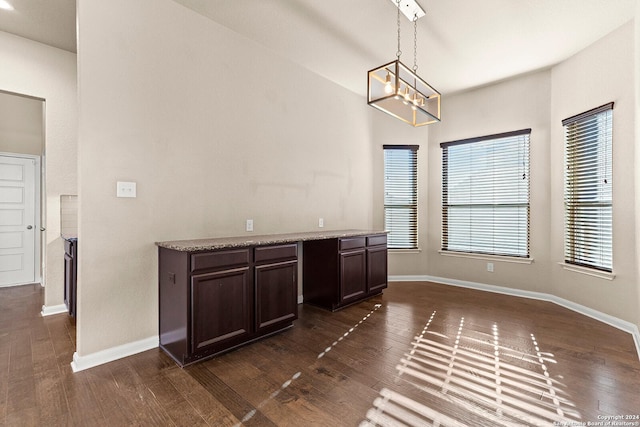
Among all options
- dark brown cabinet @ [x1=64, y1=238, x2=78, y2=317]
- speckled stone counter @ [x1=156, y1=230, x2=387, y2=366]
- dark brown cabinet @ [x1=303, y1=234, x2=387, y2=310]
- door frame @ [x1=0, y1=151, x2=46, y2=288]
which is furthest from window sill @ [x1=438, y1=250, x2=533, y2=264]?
door frame @ [x1=0, y1=151, x2=46, y2=288]

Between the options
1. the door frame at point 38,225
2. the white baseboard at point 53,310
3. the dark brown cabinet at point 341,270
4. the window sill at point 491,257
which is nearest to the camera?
the white baseboard at point 53,310

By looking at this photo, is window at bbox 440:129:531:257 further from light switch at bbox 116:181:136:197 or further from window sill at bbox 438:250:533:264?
light switch at bbox 116:181:136:197

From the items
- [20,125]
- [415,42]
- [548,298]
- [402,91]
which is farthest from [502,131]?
[20,125]

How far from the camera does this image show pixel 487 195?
456 cm

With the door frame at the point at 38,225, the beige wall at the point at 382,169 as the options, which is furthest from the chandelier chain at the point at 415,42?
the door frame at the point at 38,225

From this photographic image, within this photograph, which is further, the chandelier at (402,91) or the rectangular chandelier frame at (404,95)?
the rectangular chandelier frame at (404,95)

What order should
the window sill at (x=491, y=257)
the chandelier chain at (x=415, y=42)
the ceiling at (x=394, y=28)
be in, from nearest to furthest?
the ceiling at (x=394, y=28), the chandelier chain at (x=415, y=42), the window sill at (x=491, y=257)

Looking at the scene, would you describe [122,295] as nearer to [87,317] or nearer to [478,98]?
[87,317]

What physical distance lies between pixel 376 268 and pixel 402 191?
1635mm

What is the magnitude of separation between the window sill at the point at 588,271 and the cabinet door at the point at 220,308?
366cm

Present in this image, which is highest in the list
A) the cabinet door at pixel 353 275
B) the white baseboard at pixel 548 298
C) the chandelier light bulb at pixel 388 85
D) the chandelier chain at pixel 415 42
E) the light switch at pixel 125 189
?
the chandelier chain at pixel 415 42

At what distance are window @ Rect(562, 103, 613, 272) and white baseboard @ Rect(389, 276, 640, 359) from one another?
50cm

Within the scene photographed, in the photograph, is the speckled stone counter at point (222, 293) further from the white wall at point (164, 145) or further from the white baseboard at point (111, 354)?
the white wall at point (164, 145)

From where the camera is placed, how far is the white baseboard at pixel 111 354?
224 centimetres
